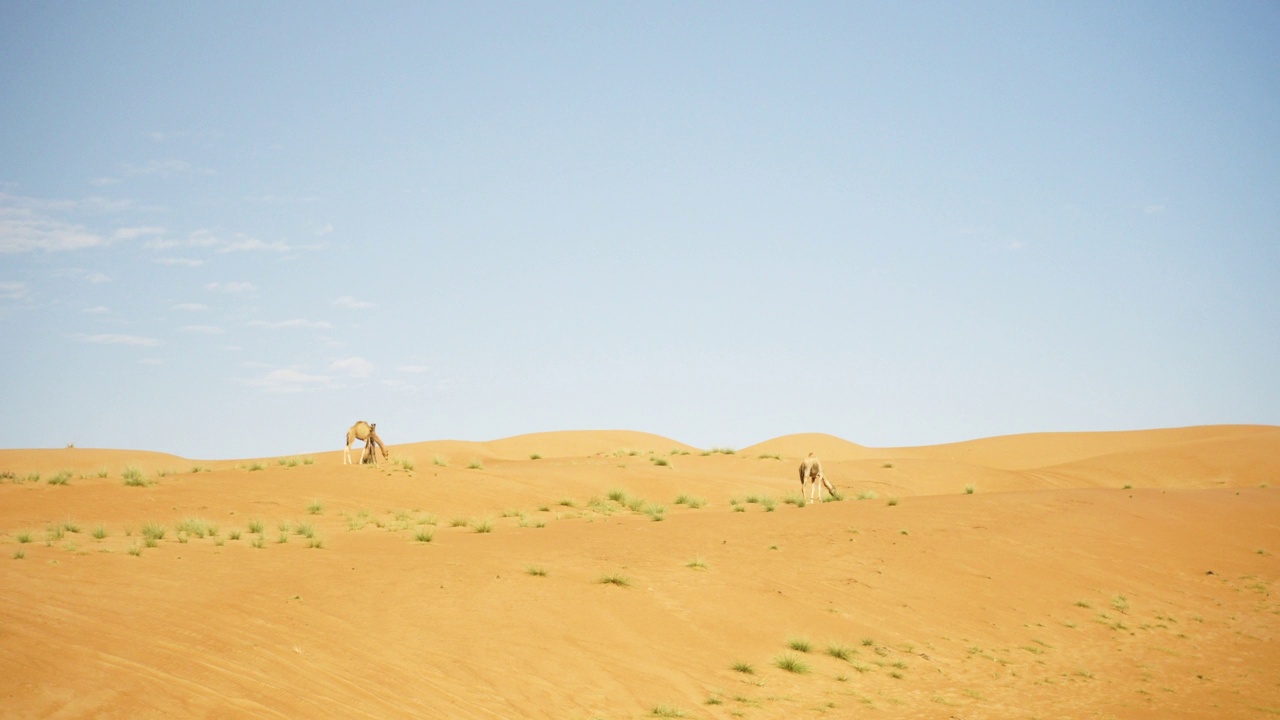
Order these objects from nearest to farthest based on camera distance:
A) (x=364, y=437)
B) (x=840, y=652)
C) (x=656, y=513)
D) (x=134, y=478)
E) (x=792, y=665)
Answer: (x=792, y=665) < (x=840, y=652) < (x=656, y=513) < (x=134, y=478) < (x=364, y=437)

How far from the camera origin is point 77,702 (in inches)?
273

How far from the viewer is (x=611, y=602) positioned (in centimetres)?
1361

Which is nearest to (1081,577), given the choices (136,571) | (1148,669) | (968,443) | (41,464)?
(1148,669)

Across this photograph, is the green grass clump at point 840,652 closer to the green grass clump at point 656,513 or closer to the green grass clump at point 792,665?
the green grass clump at point 792,665

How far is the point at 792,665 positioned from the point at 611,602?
2.91m

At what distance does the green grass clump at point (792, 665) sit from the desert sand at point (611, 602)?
0.04 metres

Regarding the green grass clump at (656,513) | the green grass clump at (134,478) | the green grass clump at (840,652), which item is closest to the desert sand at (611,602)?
the green grass clump at (840,652)

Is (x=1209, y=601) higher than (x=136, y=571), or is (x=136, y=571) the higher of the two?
(x=136, y=571)

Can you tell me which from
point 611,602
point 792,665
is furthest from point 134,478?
point 792,665

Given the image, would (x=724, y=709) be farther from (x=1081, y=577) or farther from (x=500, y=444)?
(x=500, y=444)

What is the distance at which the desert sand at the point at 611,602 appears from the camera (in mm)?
9219

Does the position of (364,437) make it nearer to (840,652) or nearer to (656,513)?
(656,513)

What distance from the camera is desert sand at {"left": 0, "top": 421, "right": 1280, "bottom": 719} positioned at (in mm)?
9219

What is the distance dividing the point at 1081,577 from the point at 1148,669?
5376 millimetres
